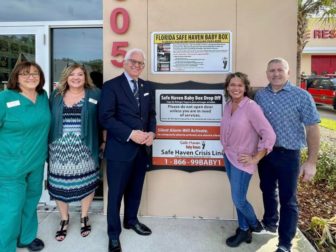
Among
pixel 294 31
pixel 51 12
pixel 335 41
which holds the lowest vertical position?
pixel 294 31

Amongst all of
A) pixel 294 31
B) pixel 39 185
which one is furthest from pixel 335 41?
pixel 39 185

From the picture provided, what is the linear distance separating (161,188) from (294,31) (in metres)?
2.35

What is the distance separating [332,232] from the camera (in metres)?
3.46

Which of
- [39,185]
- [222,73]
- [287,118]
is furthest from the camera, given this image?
[222,73]

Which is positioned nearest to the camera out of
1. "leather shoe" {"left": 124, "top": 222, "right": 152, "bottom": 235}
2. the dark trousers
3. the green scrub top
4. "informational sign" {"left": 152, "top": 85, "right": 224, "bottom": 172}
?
the green scrub top

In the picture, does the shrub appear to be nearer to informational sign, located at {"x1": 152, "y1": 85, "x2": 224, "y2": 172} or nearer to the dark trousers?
informational sign, located at {"x1": 152, "y1": 85, "x2": 224, "y2": 172}

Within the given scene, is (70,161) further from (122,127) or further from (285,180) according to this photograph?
(285,180)

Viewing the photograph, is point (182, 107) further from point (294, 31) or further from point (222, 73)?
point (294, 31)

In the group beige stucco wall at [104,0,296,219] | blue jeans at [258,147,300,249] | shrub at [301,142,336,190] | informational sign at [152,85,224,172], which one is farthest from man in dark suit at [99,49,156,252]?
shrub at [301,142,336,190]

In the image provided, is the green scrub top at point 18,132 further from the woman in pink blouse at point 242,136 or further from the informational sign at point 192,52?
the woman in pink blouse at point 242,136

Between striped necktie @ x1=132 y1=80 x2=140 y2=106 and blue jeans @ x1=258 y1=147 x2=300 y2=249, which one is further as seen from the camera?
striped necktie @ x1=132 y1=80 x2=140 y2=106

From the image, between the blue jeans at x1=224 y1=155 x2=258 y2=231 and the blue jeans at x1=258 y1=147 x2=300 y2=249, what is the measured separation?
0.69 ft

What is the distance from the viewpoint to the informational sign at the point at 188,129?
12.2ft

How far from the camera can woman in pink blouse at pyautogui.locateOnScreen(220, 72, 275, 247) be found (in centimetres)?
287
